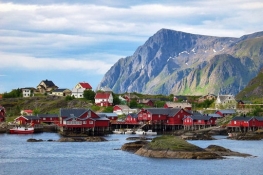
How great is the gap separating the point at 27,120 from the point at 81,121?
16495 mm

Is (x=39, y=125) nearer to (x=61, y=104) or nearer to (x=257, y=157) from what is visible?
(x=61, y=104)

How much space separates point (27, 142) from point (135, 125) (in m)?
44.2

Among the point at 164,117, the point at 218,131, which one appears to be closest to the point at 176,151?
the point at 218,131

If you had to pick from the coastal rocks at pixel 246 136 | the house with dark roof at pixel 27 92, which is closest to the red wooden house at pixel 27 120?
the house with dark roof at pixel 27 92

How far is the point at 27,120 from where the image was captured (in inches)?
4983

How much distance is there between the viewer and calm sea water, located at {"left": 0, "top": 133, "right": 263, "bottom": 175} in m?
57.5

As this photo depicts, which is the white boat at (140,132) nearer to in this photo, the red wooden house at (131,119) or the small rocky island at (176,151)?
the red wooden house at (131,119)

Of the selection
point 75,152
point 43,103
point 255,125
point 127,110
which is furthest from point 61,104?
point 75,152

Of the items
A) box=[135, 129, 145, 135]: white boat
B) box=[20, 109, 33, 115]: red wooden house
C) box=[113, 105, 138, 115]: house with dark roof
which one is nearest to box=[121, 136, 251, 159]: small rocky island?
box=[135, 129, 145, 135]: white boat

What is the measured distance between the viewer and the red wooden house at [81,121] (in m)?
116

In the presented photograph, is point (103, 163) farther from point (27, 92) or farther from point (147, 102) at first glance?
point (27, 92)

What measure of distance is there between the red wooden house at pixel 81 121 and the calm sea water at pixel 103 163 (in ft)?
117

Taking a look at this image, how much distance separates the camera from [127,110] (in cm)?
14538

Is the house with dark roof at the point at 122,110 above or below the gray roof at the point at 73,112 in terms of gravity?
above
